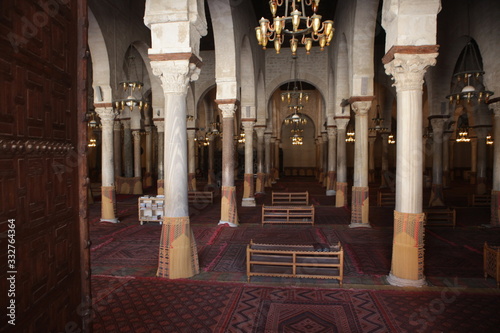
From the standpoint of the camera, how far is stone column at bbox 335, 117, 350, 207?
12273mm

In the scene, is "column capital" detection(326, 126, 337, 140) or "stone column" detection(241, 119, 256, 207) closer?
"stone column" detection(241, 119, 256, 207)

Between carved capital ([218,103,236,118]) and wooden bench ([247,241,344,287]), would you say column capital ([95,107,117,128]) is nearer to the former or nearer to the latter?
carved capital ([218,103,236,118])

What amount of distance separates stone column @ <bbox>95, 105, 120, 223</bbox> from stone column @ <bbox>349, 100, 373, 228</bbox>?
21.9 feet

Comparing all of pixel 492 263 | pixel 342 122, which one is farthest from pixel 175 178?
pixel 342 122

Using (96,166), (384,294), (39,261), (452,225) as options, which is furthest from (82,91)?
(96,166)

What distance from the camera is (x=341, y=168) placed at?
41.2 ft

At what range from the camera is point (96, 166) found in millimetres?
24703

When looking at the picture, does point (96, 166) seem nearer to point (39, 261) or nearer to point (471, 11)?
point (471, 11)

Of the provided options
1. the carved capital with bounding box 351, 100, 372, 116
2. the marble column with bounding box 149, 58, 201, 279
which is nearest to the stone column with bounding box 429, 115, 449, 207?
the carved capital with bounding box 351, 100, 372, 116

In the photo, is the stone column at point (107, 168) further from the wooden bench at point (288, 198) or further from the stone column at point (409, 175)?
the stone column at point (409, 175)

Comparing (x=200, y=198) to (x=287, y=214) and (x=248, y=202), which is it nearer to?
(x=248, y=202)

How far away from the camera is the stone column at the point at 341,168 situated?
12.3 metres

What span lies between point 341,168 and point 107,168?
808cm

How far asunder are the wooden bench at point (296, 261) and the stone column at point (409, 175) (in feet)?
3.11
